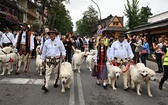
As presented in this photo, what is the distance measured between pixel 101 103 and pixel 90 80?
3.74 m

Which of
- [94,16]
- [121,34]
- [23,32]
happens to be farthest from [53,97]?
[94,16]

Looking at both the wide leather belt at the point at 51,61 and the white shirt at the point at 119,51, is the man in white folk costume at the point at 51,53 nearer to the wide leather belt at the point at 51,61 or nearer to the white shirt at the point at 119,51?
the wide leather belt at the point at 51,61

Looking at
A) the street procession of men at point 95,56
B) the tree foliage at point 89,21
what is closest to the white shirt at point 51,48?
the street procession of men at point 95,56

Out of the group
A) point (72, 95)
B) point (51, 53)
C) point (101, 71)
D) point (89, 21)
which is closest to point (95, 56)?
point (101, 71)

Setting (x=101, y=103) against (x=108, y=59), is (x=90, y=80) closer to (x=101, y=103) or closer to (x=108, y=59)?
(x=108, y=59)

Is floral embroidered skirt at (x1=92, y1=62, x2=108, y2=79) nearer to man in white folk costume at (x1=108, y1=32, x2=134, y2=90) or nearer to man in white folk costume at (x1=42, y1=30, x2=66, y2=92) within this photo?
man in white folk costume at (x1=108, y1=32, x2=134, y2=90)

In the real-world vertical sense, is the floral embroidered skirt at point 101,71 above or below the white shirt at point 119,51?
below

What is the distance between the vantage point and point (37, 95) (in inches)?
309

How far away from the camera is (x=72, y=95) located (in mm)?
8008

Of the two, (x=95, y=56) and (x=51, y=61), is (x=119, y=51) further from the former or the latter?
(x=51, y=61)

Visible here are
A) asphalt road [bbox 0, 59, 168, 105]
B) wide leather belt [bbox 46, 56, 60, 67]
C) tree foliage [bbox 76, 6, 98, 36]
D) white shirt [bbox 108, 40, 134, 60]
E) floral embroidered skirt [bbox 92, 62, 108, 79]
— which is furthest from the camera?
tree foliage [bbox 76, 6, 98, 36]

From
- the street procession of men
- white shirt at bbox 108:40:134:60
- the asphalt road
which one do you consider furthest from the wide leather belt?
white shirt at bbox 108:40:134:60

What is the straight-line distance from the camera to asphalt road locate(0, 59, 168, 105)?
724 cm

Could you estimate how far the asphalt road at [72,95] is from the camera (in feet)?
23.8
